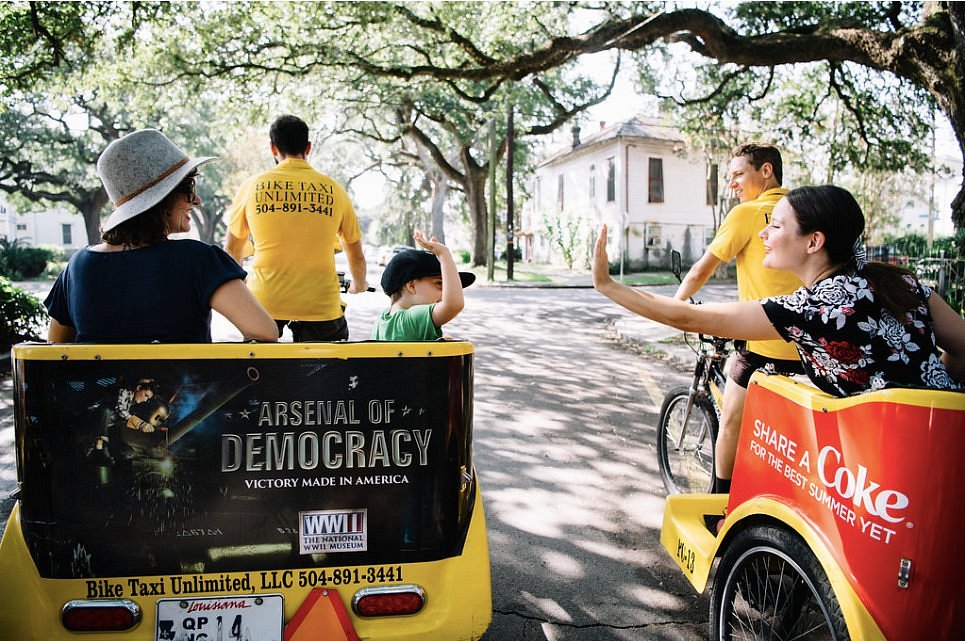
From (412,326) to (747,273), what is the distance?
182cm

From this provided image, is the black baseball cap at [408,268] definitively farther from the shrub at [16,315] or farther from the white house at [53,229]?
the white house at [53,229]

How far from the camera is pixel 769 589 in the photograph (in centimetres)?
234

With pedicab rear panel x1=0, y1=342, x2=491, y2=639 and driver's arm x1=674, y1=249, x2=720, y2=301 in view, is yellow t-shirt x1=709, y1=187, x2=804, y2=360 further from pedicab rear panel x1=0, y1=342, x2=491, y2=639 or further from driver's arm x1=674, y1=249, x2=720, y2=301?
pedicab rear panel x1=0, y1=342, x2=491, y2=639

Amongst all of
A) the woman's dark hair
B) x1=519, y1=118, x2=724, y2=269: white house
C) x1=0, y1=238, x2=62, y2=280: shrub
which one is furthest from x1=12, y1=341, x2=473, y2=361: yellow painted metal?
x1=519, y1=118, x2=724, y2=269: white house

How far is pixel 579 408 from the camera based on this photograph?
686 cm

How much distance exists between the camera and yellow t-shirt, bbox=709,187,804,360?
348 centimetres

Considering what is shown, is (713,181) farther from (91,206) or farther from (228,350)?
(228,350)

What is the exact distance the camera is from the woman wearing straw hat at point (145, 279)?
7.56 ft

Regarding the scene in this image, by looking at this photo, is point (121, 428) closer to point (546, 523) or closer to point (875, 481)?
point (875, 481)

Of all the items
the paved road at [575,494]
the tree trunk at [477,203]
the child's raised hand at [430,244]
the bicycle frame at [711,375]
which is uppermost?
the tree trunk at [477,203]

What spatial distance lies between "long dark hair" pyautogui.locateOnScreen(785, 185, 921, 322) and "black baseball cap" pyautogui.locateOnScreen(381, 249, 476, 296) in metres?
1.46

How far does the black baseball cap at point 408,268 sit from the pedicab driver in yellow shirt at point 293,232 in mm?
757

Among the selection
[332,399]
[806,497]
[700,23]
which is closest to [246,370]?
[332,399]

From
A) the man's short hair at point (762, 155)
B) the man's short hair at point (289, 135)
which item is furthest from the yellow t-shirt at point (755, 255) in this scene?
the man's short hair at point (289, 135)
